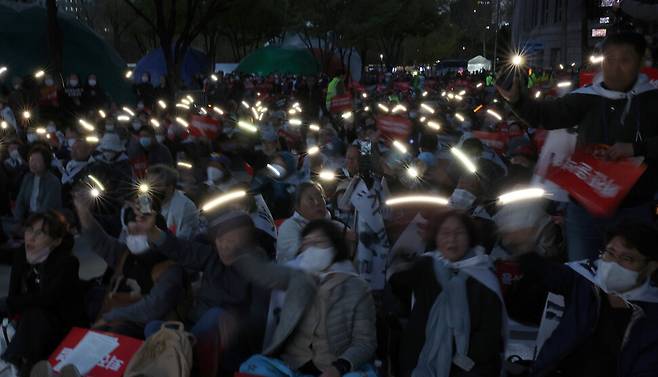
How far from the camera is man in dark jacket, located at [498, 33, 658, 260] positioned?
349 centimetres

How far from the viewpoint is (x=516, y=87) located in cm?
337

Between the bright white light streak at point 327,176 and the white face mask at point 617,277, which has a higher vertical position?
the white face mask at point 617,277

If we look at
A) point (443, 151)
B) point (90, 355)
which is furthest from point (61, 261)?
point (443, 151)

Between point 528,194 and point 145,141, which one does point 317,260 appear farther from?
point 145,141

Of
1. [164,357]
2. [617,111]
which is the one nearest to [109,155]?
[164,357]

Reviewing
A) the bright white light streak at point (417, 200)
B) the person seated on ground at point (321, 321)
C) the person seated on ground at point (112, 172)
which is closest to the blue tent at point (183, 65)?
the person seated on ground at point (112, 172)

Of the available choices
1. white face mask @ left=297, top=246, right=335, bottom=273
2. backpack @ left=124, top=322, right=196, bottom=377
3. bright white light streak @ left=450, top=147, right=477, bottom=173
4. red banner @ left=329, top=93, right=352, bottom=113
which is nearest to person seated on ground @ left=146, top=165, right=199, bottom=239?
backpack @ left=124, top=322, right=196, bottom=377

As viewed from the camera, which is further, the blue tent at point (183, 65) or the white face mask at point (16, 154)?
the blue tent at point (183, 65)

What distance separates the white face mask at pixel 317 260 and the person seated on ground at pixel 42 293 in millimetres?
1839

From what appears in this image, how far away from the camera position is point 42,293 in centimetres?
528

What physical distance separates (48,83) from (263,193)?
12.7m

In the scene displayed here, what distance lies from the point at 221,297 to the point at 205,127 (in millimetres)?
7513

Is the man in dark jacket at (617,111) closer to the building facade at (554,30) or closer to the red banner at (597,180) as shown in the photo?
the red banner at (597,180)

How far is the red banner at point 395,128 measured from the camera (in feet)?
37.1
